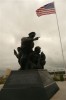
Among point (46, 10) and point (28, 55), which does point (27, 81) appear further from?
Result: point (46, 10)

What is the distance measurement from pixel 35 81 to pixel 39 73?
2.09 feet

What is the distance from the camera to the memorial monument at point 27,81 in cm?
1191

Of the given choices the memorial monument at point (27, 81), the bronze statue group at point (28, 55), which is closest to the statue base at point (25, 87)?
the memorial monument at point (27, 81)

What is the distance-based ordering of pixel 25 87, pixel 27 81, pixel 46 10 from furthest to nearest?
pixel 46 10 → pixel 27 81 → pixel 25 87

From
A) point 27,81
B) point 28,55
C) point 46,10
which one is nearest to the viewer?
point 27,81

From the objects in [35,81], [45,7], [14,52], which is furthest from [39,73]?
[45,7]

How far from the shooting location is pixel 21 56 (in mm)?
14734

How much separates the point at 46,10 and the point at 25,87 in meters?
7.14

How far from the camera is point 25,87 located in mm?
12172

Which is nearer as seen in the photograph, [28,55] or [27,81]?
[27,81]

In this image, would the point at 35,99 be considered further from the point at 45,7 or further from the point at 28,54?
the point at 45,7

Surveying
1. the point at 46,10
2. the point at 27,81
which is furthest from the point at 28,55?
the point at 46,10

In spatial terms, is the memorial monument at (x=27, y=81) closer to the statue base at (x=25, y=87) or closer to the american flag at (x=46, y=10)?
the statue base at (x=25, y=87)

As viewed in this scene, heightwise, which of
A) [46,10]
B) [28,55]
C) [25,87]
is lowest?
[25,87]
